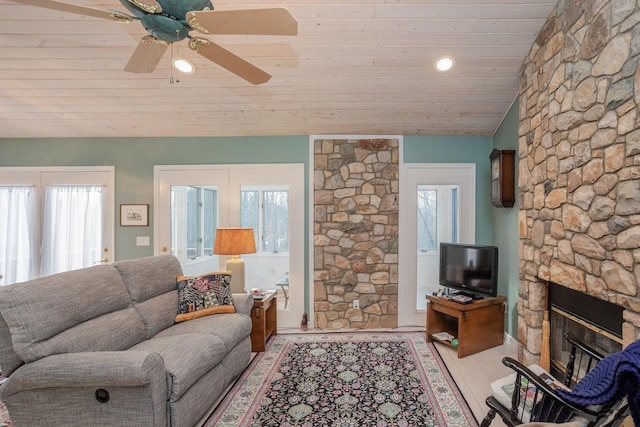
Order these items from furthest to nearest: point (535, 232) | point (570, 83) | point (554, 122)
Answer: point (535, 232) → point (554, 122) → point (570, 83)

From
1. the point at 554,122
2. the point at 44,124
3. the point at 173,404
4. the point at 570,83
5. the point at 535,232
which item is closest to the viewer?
the point at 173,404

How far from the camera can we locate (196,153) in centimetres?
408

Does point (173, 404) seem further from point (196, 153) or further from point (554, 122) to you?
point (554, 122)

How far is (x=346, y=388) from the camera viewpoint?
2594 mm

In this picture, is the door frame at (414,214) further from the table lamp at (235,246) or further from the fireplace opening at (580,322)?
the table lamp at (235,246)

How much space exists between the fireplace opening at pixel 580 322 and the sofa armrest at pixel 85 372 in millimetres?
2487

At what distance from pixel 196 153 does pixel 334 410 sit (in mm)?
3266

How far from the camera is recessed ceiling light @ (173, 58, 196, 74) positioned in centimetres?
283

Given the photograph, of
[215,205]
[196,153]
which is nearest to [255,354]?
[215,205]

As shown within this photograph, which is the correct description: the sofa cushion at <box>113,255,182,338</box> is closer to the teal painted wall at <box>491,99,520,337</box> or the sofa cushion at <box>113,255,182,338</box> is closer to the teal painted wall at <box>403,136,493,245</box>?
the teal painted wall at <box>403,136,493,245</box>

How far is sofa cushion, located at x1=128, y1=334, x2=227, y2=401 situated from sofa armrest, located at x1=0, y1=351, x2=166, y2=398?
167mm

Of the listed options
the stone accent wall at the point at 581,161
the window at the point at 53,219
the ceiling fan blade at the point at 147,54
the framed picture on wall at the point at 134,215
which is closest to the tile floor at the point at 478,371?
the stone accent wall at the point at 581,161

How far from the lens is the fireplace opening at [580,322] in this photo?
Result: 2047mm

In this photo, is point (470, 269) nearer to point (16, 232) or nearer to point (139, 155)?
point (139, 155)
